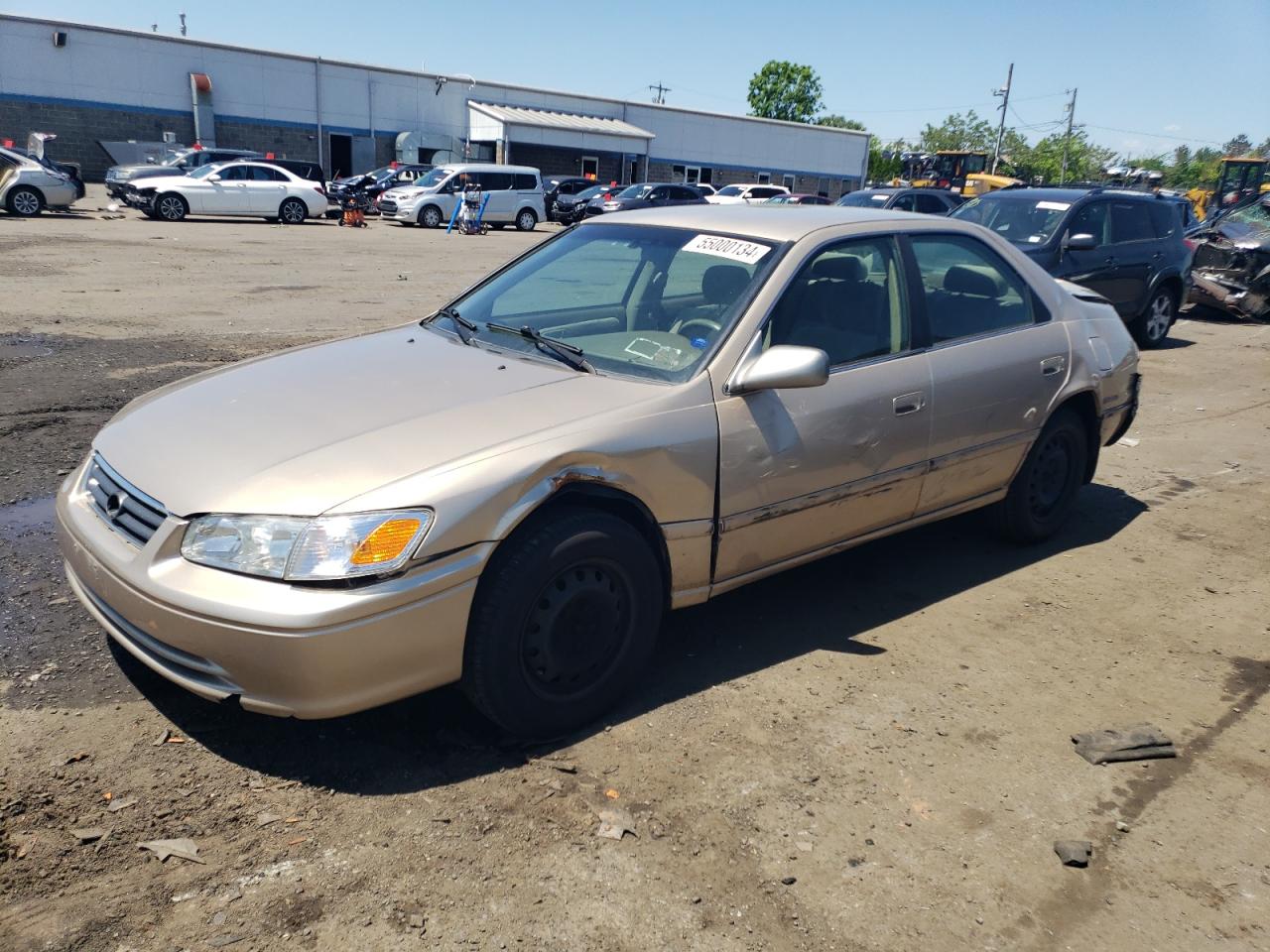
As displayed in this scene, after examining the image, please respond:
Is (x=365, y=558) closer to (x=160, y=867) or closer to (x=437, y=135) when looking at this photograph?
(x=160, y=867)

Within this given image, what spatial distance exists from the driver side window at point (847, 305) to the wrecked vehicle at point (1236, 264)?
40.1 feet

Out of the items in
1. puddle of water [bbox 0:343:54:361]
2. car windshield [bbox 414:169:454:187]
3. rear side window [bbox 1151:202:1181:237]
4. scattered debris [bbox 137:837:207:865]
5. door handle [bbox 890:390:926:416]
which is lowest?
scattered debris [bbox 137:837:207:865]

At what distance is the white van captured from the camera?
94.3 feet

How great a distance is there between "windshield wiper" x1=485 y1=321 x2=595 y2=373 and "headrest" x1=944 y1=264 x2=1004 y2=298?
1871mm

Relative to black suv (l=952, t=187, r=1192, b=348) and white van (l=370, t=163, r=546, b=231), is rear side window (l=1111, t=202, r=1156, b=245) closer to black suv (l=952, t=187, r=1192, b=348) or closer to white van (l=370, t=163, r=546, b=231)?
black suv (l=952, t=187, r=1192, b=348)

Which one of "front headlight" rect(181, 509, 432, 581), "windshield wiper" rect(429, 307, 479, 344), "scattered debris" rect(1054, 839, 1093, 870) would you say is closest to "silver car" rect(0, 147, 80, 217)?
"windshield wiper" rect(429, 307, 479, 344)

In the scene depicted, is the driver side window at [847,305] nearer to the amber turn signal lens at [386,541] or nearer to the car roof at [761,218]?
the car roof at [761,218]

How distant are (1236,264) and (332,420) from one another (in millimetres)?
14987

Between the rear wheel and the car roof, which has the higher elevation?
the car roof

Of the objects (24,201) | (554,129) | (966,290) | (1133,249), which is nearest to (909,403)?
(966,290)

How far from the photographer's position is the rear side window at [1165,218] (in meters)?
11.6

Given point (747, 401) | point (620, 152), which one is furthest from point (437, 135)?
point (747, 401)

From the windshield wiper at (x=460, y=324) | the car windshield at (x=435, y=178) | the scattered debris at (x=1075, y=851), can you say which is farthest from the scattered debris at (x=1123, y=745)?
the car windshield at (x=435, y=178)

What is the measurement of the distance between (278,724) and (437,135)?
148ft
